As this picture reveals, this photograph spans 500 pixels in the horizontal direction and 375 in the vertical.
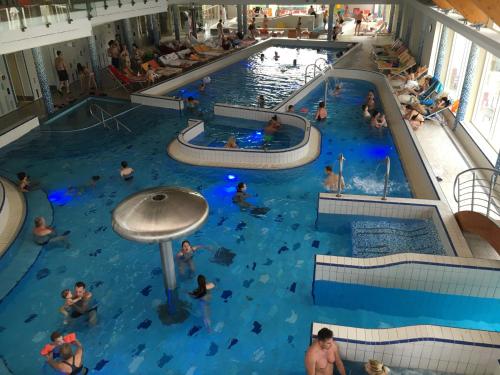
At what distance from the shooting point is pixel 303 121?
11.9 metres

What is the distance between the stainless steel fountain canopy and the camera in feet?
15.5

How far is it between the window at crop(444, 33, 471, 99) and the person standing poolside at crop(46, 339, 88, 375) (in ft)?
41.0

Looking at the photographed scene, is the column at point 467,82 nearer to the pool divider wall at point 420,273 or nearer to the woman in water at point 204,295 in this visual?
the pool divider wall at point 420,273

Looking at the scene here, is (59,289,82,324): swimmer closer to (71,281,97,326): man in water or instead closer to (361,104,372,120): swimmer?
(71,281,97,326): man in water

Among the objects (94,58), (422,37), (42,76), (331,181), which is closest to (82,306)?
(331,181)

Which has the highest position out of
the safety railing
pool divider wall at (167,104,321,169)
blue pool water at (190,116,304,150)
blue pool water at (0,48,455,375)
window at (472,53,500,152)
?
window at (472,53,500,152)

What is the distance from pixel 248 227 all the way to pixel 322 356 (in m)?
3.66

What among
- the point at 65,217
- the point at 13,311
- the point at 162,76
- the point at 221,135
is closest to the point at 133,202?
the point at 13,311

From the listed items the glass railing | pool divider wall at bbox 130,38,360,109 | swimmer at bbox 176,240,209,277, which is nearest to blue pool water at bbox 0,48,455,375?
swimmer at bbox 176,240,209,277

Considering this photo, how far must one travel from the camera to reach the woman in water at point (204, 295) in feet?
19.6

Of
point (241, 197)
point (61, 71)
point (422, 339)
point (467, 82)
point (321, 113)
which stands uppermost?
point (467, 82)

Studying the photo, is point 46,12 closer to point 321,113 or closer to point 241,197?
point 241,197

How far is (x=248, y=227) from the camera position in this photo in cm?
793

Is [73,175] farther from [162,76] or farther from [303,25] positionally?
[303,25]
